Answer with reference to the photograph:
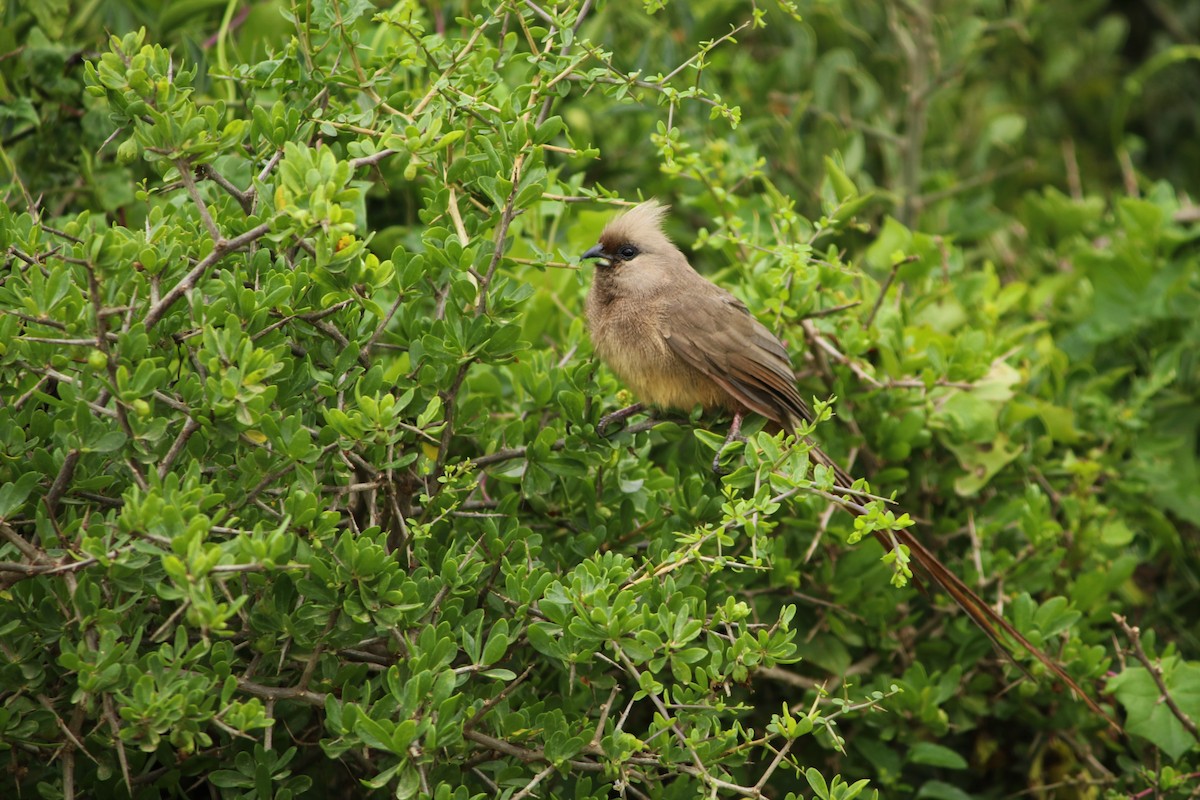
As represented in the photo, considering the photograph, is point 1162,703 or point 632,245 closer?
point 1162,703

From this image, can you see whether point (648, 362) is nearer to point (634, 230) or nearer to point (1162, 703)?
point (634, 230)

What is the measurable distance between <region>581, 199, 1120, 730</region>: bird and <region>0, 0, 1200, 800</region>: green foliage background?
0.12m

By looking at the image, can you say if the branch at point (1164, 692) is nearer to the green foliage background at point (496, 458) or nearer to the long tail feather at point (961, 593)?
the green foliage background at point (496, 458)

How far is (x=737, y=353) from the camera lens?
11.6 feet

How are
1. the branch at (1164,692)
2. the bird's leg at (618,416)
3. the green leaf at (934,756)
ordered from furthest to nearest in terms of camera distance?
the green leaf at (934,756)
the branch at (1164,692)
the bird's leg at (618,416)

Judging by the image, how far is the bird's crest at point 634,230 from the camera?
12.6 ft

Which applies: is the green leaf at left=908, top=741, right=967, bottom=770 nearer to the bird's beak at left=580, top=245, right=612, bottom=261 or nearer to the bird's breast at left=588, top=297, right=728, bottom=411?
the bird's breast at left=588, top=297, right=728, bottom=411

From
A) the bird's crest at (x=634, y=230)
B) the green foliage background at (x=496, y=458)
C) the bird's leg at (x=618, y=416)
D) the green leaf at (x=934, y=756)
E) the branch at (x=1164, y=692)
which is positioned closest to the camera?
the green foliage background at (x=496, y=458)

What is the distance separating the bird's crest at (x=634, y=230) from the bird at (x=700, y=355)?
0.01m

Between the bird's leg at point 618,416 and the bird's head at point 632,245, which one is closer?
the bird's leg at point 618,416

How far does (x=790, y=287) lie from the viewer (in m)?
3.56

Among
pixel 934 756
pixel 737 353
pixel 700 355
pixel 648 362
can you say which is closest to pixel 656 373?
pixel 648 362

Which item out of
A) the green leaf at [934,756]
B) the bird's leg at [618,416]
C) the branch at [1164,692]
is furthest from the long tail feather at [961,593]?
the bird's leg at [618,416]

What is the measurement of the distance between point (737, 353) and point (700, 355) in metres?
0.11
